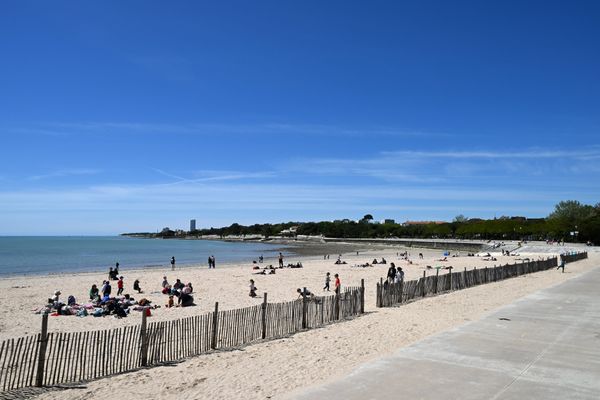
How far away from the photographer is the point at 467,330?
1444 centimetres

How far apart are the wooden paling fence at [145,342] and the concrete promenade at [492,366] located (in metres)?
4.45

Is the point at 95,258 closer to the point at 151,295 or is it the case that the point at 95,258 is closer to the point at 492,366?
the point at 151,295

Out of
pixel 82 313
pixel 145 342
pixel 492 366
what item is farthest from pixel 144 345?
pixel 82 313

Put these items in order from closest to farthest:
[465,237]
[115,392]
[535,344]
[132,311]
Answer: [115,392]
[535,344]
[132,311]
[465,237]

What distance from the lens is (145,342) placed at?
1130cm

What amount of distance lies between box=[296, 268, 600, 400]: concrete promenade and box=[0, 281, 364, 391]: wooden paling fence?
14.6ft

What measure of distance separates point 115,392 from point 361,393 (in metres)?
5.04

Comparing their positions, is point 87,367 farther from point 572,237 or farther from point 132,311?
point 572,237

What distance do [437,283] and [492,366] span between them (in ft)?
47.6

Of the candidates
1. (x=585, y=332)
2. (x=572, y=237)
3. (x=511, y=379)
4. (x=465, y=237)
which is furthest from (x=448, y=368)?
(x=465, y=237)

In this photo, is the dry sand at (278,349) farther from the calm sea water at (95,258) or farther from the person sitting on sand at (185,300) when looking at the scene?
the calm sea water at (95,258)

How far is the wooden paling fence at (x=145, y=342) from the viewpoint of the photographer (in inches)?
393

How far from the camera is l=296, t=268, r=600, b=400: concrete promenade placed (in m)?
8.71

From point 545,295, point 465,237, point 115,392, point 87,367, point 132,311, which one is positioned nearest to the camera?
point 115,392
